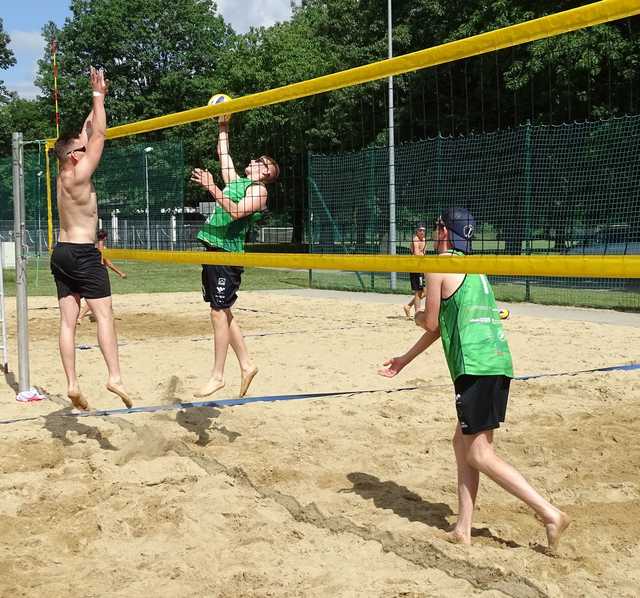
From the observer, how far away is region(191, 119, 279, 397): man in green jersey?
5.60 metres

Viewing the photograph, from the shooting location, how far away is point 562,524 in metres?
3.63

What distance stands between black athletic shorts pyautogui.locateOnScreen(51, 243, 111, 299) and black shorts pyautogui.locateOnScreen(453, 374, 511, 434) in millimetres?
2676

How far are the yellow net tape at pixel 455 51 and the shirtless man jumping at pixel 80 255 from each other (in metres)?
0.74

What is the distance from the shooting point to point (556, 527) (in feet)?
11.9

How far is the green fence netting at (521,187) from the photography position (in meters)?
12.8

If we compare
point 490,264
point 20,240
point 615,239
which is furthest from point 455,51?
point 615,239

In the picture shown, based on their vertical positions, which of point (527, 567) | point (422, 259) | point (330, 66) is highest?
point (330, 66)

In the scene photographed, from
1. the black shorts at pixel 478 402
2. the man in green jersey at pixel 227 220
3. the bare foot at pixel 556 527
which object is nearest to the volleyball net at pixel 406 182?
the man in green jersey at pixel 227 220

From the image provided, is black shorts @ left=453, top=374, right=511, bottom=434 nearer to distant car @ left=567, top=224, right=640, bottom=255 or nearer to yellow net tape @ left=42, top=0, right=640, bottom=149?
yellow net tape @ left=42, top=0, right=640, bottom=149

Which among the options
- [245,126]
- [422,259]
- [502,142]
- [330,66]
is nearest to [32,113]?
[330,66]

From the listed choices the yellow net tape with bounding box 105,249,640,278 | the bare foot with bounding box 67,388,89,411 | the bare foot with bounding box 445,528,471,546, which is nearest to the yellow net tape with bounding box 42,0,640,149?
the yellow net tape with bounding box 105,249,640,278

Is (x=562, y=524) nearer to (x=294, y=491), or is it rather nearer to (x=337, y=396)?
(x=294, y=491)

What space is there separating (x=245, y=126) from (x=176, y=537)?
4.48 metres

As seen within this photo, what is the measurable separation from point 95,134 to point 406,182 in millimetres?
10554
